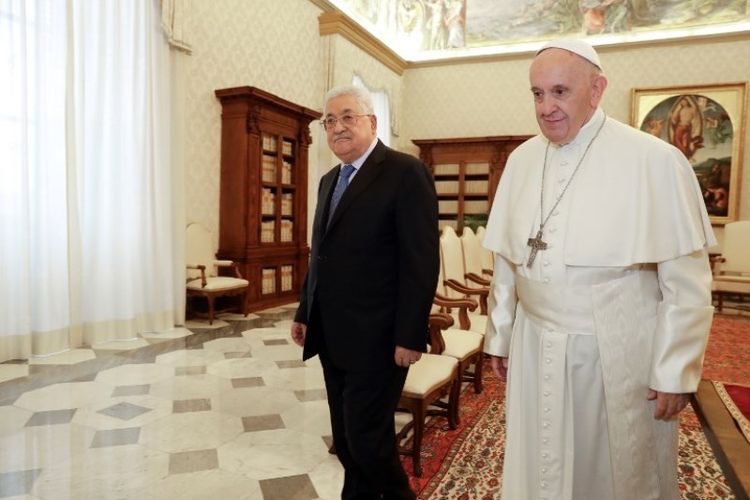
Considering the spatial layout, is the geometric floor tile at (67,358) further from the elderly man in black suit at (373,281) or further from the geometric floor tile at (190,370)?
the elderly man in black suit at (373,281)

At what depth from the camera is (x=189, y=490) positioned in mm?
2414

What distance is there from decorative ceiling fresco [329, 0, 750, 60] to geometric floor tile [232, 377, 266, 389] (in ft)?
22.0

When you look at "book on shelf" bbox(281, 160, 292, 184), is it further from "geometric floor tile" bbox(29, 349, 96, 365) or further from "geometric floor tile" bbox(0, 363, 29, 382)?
"geometric floor tile" bbox(0, 363, 29, 382)

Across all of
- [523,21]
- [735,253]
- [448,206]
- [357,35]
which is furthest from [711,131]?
[357,35]

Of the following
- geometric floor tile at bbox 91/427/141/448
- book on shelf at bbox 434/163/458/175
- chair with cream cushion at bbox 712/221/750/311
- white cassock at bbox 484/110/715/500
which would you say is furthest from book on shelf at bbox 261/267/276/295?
chair with cream cushion at bbox 712/221/750/311

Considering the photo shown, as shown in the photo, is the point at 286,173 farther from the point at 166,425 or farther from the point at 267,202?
Result: the point at 166,425

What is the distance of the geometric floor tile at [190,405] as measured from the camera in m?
3.41

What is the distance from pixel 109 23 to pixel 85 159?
1.34 m

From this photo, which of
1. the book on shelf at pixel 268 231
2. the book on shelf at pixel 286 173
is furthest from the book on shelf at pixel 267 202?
the book on shelf at pixel 286 173

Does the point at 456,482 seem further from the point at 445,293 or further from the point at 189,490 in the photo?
the point at 445,293

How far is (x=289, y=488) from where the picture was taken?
2.47 metres

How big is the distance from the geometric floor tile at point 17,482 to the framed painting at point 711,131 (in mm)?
10091

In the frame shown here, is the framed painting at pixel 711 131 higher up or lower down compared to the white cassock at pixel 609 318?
higher up

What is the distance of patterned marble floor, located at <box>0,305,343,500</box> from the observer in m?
2.47
